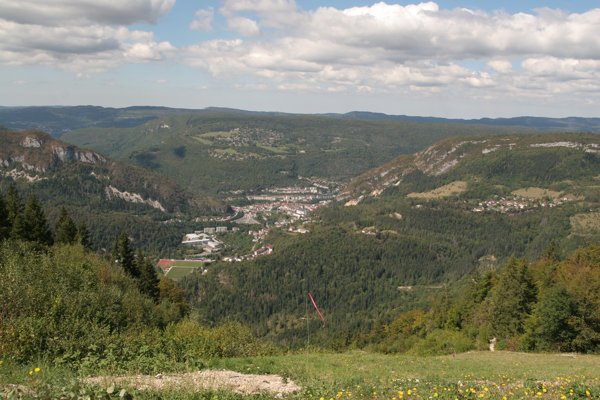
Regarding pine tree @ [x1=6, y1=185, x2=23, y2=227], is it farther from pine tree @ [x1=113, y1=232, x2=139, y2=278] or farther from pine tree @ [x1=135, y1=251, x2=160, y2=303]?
pine tree @ [x1=135, y1=251, x2=160, y2=303]

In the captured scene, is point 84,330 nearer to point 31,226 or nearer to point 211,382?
point 211,382

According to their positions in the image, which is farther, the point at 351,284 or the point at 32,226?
the point at 351,284

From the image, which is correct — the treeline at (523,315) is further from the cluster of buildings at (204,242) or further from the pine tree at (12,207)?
the cluster of buildings at (204,242)

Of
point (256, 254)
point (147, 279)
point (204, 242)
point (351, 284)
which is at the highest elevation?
point (147, 279)

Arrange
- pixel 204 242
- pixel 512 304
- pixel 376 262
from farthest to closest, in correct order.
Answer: pixel 204 242 < pixel 376 262 < pixel 512 304

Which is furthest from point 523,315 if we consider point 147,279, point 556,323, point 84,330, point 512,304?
point 147,279
